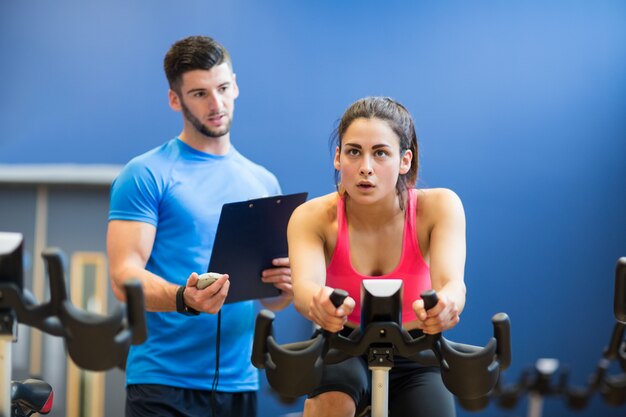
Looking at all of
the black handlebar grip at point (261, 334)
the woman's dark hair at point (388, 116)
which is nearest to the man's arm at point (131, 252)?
the woman's dark hair at point (388, 116)

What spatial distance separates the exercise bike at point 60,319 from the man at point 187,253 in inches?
38.2

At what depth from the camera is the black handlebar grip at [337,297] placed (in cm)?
173

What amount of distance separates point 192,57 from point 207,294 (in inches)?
38.9

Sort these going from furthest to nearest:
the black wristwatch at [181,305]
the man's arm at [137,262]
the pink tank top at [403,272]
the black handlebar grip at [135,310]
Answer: the man's arm at [137,262] → the black wristwatch at [181,305] → the pink tank top at [403,272] → the black handlebar grip at [135,310]

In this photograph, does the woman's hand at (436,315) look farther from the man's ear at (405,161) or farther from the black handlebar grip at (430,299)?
the man's ear at (405,161)

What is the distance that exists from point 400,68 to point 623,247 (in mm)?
1497

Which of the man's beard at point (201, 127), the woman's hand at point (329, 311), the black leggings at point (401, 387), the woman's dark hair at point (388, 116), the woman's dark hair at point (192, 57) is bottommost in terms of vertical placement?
the black leggings at point (401, 387)

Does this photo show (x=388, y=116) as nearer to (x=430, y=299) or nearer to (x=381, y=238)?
(x=381, y=238)

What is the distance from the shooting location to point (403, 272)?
2213 millimetres

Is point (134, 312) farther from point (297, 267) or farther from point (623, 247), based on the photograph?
point (623, 247)

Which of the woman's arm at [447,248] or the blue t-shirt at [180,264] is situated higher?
the woman's arm at [447,248]

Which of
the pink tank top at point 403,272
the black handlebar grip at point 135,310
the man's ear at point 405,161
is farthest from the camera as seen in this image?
the man's ear at point 405,161

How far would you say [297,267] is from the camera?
83.2 inches

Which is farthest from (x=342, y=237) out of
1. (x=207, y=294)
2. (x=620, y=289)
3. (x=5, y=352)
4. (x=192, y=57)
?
(x=192, y=57)
